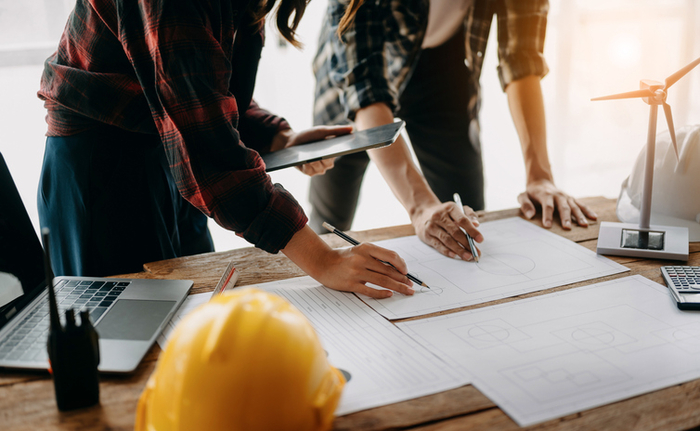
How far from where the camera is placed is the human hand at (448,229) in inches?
40.4

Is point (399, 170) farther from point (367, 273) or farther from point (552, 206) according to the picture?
point (367, 273)

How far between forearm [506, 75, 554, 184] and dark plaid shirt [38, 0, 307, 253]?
2.86 feet

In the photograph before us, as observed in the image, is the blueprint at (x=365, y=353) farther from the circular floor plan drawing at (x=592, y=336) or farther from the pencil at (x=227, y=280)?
the circular floor plan drawing at (x=592, y=336)

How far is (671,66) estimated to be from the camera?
3730 millimetres

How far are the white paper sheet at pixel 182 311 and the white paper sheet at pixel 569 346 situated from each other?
1.08ft

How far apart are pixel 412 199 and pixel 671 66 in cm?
350

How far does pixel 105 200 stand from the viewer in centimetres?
103

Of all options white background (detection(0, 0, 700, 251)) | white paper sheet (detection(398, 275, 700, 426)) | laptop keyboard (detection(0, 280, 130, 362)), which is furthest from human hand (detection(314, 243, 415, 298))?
white background (detection(0, 0, 700, 251))

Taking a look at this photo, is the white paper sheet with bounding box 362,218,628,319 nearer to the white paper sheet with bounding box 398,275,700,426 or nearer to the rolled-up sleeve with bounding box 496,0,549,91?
the white paper sheet with bounding box 398,275,700,426

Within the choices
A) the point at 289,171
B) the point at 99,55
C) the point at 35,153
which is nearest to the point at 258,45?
the point at 99,55

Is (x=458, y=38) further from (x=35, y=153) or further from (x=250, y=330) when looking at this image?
(x=35, y=153)

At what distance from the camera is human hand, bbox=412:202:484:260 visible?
→ 3.37ft

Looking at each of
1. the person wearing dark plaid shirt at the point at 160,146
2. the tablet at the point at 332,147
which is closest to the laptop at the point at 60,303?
the person wearing dark plaid shirt at the point at 160,146

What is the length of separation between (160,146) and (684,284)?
0.99 meters
